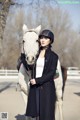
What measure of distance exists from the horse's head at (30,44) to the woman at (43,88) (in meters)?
0.13

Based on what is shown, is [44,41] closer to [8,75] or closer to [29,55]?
[29,55]

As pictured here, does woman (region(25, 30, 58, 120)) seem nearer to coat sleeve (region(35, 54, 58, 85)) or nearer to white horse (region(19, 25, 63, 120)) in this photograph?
coat sleeve (region(35, 54, 58, 85))

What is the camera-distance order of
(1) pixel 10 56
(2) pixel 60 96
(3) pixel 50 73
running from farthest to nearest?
(1) pixel 10 56
(2) pixel 60 96
(3) pixel 50 73

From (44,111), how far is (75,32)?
43073mm

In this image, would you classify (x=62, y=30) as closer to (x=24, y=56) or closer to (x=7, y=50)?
(x=7, y=50)

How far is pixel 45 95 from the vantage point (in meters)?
4.45

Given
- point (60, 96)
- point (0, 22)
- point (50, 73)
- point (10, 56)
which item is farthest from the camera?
point (10, 56)

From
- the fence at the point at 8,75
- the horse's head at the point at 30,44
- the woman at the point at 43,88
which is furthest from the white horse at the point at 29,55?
the fence at the point at 8,75

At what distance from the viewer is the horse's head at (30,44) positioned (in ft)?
14.6

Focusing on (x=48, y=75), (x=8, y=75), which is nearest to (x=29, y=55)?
(x=48, y=75)

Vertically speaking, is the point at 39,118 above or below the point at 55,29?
below

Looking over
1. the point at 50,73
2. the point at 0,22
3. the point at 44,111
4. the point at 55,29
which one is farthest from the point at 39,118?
the point at 55,29

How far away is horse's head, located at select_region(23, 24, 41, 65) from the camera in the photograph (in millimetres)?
4445

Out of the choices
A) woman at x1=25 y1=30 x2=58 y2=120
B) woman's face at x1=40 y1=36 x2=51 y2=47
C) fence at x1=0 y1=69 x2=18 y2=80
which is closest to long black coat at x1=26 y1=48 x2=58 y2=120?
woman at x1=25 y1=30 x2=58 y2=120
